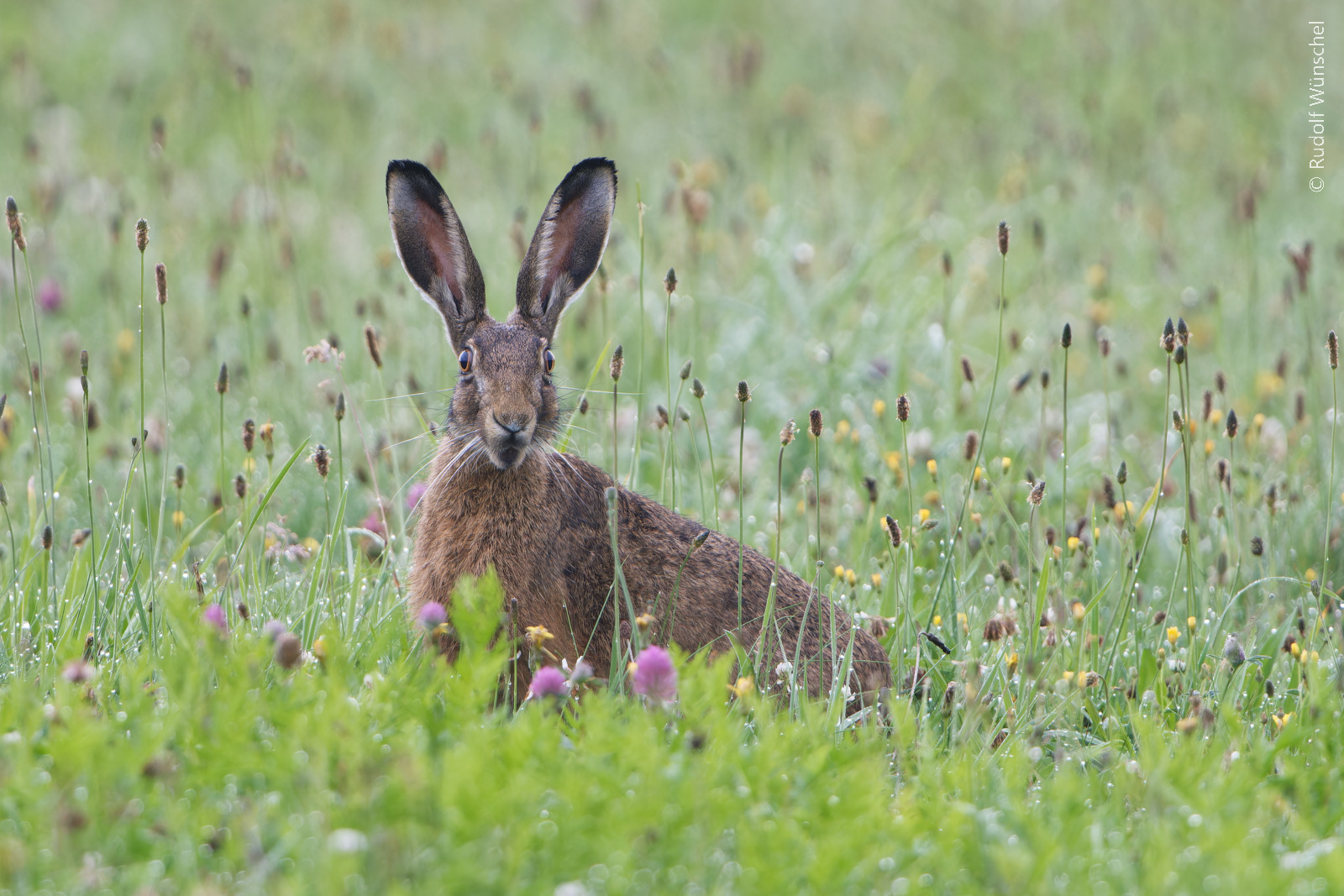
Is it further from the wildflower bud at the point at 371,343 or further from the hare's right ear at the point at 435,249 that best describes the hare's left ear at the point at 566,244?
the wildflower bud at the point at 371,343

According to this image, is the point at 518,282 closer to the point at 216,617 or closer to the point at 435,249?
the point at 435,249

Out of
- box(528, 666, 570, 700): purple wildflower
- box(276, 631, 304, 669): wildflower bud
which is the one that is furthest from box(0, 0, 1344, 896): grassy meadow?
box(528, 666, 570, 700): purple wildflower

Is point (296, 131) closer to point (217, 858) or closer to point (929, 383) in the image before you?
point (929, 383)

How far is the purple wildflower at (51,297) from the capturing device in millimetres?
7605

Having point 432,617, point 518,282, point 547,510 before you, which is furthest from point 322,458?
point 518,282

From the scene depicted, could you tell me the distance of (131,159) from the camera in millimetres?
9906

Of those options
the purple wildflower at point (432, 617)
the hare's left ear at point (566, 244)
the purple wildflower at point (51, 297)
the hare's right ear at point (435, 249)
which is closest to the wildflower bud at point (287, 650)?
the purple wildflower at point (432, 617)

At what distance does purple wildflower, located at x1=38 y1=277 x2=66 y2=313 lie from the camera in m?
7.61

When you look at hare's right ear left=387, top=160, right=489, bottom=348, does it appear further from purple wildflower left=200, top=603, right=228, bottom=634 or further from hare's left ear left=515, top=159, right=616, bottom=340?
purple wildflower left=200, top=603, right=228, bottom=634

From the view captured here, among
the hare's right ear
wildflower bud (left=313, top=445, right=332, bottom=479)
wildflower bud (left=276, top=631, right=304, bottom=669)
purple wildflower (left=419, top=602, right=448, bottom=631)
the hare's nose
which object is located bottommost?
purple wildflower (left=419, top=602, right=448, bottom=631)

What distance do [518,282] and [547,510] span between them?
79 cm

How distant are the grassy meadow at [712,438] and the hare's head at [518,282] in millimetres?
298

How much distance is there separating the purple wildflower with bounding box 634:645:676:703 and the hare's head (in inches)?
47.9

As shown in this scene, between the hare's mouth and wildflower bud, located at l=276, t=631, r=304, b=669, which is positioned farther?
the hare's mouth
